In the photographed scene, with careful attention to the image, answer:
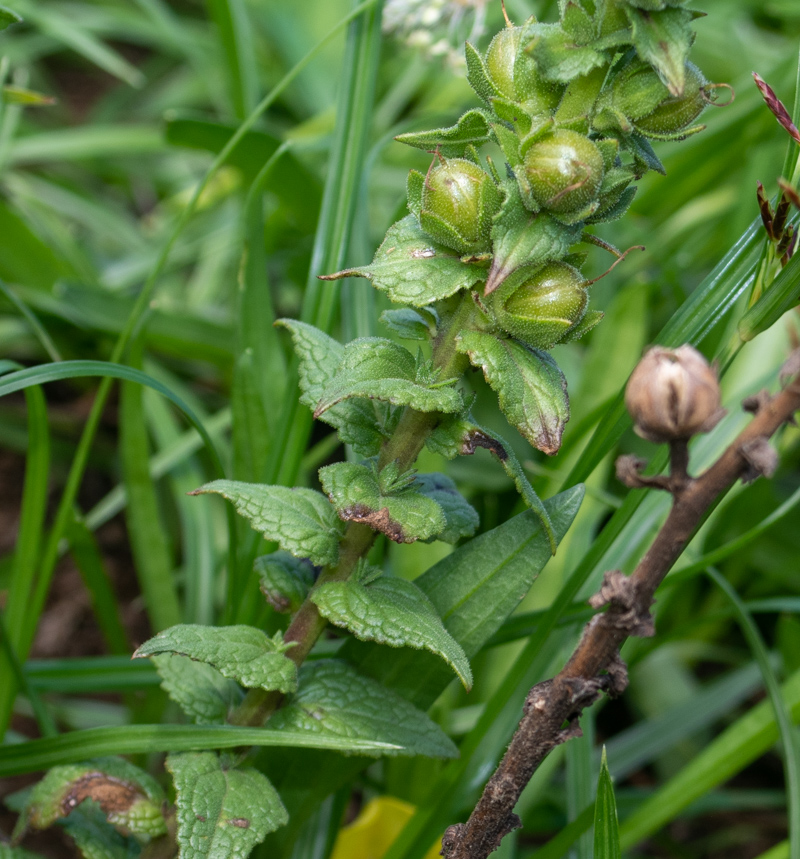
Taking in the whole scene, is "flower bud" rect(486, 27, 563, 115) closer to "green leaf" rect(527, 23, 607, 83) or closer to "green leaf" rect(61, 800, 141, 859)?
"green leaf" rect(527, 23, 607, 83)

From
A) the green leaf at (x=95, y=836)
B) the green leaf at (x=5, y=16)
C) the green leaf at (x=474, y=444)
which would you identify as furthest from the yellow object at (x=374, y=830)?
the green leaf at (x=5, y=16)

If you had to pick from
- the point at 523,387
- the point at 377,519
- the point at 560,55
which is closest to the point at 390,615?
the point at 377,519

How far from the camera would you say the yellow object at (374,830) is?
97cm

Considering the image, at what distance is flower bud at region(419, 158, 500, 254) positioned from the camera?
59 cm

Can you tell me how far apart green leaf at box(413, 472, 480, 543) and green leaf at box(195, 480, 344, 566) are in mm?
76

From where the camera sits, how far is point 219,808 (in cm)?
64

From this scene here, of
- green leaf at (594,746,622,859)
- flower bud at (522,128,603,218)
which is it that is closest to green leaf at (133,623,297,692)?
green leaf at (594,746,622,859)

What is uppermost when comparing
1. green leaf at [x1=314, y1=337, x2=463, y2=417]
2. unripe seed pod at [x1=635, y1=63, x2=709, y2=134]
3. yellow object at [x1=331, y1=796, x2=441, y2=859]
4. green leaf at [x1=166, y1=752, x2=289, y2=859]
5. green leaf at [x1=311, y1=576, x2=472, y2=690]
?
unripe seed pod at [x1=635, y1=63, x2=709, y2=134]

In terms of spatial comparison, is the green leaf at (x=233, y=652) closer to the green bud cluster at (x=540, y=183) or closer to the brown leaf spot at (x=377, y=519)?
the brown leaf spot at (x=377, y=519)

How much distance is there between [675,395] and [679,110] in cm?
24

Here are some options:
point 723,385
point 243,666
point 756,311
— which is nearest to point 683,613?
point 723,385

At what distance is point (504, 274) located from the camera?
560 millimetres

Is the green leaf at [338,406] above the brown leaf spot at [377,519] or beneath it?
above

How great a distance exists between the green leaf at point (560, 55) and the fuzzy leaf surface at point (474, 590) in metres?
0.31
